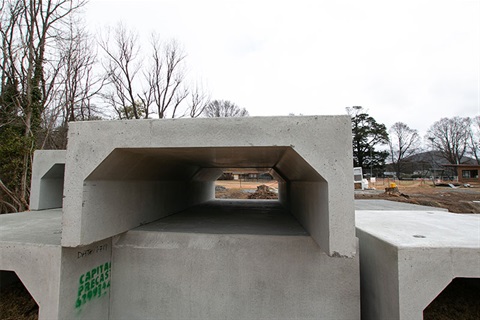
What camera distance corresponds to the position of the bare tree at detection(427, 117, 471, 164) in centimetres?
3578

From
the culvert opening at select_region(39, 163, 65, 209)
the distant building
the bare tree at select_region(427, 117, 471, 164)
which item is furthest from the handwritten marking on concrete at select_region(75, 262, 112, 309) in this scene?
the bare tree at select_region(427, 117, 471, 164)

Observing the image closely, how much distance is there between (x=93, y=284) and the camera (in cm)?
298

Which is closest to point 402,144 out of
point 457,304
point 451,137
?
point 451,137

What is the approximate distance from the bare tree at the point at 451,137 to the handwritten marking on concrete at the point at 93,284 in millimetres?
47709

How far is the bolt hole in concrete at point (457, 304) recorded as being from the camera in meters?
2.96

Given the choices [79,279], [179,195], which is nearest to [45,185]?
[179,195]

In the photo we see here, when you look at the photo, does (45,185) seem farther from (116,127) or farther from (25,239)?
(116,127)

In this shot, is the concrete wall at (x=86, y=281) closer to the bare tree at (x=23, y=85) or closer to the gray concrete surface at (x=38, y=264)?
A: the gray concrete surface at (x=38, y=264)

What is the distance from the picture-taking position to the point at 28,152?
7.85 m

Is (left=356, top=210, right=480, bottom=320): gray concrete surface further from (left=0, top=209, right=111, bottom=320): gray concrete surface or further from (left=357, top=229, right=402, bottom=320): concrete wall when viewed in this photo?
(left=0, top=209, right=111, bottom=320): gray concrete surface

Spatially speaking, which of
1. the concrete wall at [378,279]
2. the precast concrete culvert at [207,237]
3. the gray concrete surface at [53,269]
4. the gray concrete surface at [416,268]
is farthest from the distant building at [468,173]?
the gray concrete surface at [53,269]

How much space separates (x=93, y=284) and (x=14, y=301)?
6.09 feet

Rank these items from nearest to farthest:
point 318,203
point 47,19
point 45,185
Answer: point 318,203
point 45,185
point 47,19

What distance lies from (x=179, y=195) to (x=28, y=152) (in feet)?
19.7
